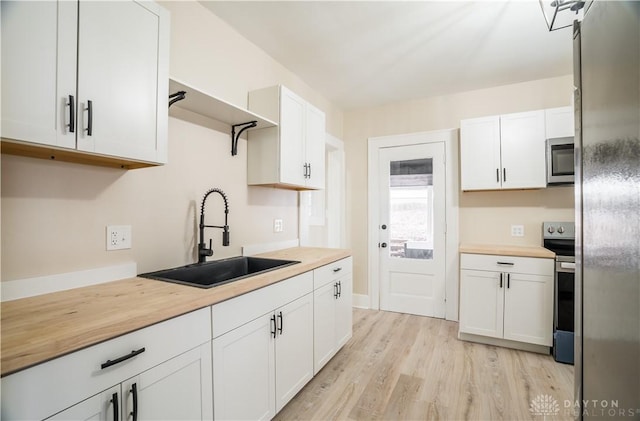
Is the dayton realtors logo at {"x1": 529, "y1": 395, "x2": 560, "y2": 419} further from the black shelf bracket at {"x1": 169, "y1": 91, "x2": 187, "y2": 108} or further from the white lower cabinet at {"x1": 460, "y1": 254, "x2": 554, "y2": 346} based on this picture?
the black shelf bracket at {"x1": 169, "y1": 91, "x2": 187, "y2": 108}

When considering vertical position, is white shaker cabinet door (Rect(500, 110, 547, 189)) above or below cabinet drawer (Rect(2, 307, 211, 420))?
above

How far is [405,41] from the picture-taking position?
2393 millimetres

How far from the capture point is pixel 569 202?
2.96 meters

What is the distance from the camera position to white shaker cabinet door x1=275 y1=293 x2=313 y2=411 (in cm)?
171

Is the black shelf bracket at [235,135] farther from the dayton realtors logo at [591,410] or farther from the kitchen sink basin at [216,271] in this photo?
the dayton realtors logo at [591,410]

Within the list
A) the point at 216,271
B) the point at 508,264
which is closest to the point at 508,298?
the point at 508,264

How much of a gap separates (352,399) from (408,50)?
2.72 m

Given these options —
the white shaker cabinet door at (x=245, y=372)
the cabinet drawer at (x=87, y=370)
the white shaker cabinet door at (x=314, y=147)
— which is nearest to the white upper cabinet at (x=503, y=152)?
the white shaker cabinet door at (x=314, y=147)

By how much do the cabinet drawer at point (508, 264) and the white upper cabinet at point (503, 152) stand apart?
722 mm

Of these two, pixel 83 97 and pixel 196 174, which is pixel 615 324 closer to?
pixel 83 97

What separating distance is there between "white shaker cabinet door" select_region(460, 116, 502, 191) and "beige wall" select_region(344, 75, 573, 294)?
0.30 meters

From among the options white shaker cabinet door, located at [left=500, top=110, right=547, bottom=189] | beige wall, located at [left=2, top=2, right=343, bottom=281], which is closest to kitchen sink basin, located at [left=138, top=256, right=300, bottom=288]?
beige wall, located at [left=2, top=2, right=343, bottom=281]

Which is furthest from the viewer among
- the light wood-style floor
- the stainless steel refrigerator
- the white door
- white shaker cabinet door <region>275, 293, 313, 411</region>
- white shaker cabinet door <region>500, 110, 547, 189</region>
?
the white door

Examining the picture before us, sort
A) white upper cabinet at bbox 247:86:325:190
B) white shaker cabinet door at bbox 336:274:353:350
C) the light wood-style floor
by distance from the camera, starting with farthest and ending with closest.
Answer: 1. white shaker cabinet door at bbox 336:274:353:350
2. white upper cabinet at bbox 247:86:325:190
3. the light wood-style floor
